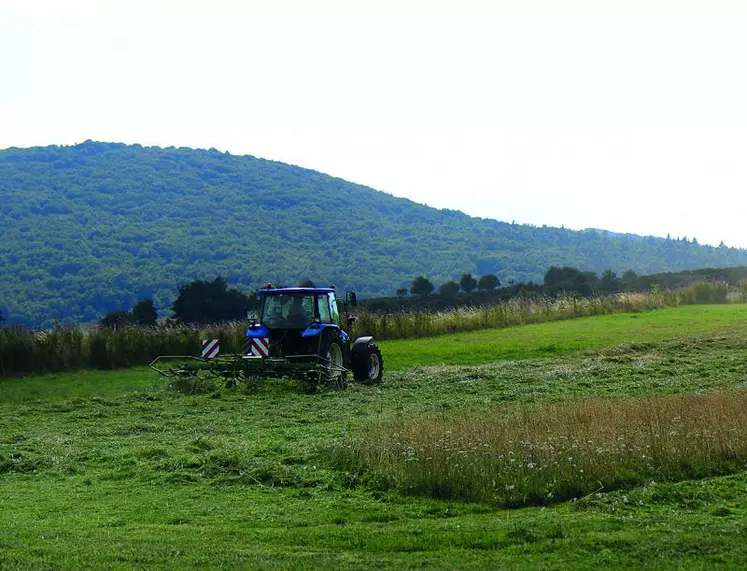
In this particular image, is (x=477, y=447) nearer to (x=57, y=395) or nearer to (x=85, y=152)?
(x=57, y=395)

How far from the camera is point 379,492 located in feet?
30.0

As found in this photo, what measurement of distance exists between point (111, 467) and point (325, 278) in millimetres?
96293

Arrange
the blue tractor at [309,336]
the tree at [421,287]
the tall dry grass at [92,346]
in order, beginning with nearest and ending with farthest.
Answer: the blue tractor at [309,336] → the tall dry grass at [92,346] → the tree at [421,287]

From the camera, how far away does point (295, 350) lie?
19984 mm

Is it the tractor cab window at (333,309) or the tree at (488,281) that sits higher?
the tree at (488,281)

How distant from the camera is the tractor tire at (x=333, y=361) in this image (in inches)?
747

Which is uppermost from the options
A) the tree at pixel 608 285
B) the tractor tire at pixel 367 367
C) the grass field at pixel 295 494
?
the tree at pixel 608 285

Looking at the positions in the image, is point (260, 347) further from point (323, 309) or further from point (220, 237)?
point (220, 237)

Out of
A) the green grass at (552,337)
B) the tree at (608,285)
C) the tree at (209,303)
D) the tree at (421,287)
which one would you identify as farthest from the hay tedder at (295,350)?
the tree at (421,287)

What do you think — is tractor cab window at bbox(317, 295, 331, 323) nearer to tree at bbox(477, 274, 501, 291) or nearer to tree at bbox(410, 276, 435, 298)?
tree at bbox(410, 276, 435, 298)

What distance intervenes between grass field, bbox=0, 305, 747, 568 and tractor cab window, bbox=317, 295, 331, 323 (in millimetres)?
1915

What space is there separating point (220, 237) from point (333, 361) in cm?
9714

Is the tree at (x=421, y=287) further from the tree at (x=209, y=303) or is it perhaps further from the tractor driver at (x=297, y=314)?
the tractor driver at (x=297, y=314)

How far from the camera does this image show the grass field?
694 cm
